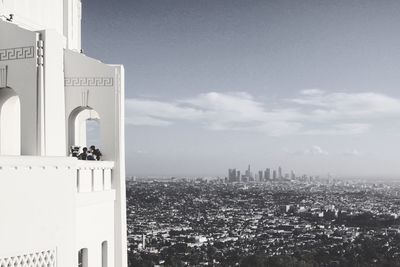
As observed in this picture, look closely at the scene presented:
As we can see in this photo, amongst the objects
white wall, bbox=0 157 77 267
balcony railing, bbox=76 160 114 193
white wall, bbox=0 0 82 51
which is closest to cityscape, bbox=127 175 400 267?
white wall, bbox=0 0 82 51

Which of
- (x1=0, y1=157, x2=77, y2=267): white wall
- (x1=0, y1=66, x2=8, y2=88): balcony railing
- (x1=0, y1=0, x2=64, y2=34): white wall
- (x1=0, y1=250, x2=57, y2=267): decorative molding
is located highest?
(x1=0, y1=0, x2=64, y2=34): white wall

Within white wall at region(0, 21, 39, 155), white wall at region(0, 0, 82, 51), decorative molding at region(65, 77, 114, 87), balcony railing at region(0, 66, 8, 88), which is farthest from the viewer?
decorative molding at region(65, 77, 114, 87)

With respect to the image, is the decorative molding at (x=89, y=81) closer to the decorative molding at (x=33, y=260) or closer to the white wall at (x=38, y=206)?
the white wall at (x=38, y=206)

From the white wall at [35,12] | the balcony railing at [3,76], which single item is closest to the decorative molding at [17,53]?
the balcony railing at [3,76]

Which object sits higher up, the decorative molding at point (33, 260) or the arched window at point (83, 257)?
the decorative molding at point (33, 260)

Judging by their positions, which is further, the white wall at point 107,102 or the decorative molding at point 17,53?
the white wall at point 107,102

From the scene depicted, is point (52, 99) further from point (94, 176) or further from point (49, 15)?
point (49, 15)

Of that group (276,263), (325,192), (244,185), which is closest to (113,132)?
(276,263)

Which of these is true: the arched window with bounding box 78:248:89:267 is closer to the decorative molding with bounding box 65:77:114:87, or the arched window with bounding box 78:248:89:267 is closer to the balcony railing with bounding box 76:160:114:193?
the balcony railing with bounding box 76:160:114:193
